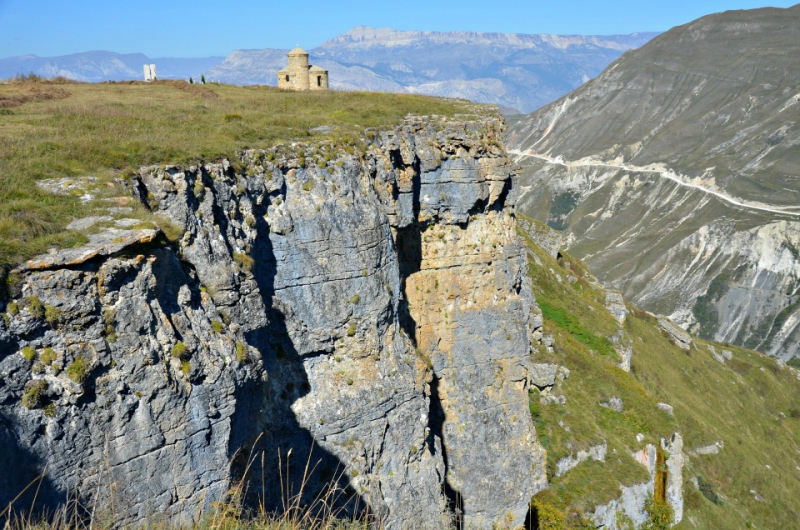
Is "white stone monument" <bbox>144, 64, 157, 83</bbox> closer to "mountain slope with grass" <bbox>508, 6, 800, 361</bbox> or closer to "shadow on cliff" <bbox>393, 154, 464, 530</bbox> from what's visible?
"shadow on cliff" <bbox>393, 154, 464, 530</bbox>

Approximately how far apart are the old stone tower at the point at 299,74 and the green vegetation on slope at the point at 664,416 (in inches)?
807

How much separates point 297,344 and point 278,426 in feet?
8.27

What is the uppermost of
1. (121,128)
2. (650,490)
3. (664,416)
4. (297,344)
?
(121,128)

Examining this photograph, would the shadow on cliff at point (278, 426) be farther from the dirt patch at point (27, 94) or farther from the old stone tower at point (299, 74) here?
the old stone tower at point (299, 74)

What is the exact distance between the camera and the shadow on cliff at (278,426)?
53.7 feet

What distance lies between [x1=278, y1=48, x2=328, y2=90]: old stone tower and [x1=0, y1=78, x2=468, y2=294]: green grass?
668cm

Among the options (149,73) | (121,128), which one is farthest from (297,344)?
(149,73)

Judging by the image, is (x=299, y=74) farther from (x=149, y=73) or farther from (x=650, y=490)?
(x=650, y=490)

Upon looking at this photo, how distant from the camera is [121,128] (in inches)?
702

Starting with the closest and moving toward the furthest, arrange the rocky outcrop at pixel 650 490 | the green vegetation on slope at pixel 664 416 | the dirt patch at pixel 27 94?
the dirt patch at pixel 27 94
the rocky outcrop at pixel 650 490
the green vegetation on slope at pixel 664 416

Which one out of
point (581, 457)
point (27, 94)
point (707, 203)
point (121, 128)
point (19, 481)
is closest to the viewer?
point (19, 481)

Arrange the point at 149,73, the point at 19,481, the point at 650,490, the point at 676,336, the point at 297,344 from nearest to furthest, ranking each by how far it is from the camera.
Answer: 1. the point at 19,481
2. the point at 297,344
3. the point at 650,490
4. the point at 149,73
5. the point at 676,336

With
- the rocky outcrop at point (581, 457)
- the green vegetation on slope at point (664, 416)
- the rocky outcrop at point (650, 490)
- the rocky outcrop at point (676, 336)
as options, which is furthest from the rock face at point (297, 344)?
the rocky outcrop at point (676, 336)

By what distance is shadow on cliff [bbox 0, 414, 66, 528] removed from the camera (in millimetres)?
9617
